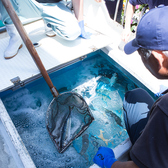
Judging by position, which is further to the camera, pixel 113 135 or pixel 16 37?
pixel 16 37

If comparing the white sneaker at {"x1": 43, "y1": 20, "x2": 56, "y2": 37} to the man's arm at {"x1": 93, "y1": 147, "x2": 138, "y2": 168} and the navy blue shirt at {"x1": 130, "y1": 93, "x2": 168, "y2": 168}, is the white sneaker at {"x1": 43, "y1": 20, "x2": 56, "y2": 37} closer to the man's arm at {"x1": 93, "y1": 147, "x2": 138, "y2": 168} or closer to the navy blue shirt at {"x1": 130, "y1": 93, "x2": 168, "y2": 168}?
the man's arm at {"x1": 93, "y1": 147, "x2": 138, "y2": 168}

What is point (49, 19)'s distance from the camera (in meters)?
2.20

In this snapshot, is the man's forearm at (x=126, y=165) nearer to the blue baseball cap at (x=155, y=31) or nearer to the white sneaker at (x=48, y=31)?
the blue baseball cap at (x=155, y=31)

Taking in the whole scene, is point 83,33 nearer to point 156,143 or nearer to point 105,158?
point 105,158

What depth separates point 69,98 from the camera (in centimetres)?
177

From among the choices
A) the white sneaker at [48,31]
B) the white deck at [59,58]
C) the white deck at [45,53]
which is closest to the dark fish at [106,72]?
the white deck at [59,58]

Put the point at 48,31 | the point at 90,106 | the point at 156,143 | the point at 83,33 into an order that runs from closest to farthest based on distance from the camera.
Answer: the point at 156,143 < the point at 90,106 < the point at 83,33 < the point at 48,31

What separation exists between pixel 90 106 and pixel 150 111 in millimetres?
1213

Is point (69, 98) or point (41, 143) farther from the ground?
point (69, 98)

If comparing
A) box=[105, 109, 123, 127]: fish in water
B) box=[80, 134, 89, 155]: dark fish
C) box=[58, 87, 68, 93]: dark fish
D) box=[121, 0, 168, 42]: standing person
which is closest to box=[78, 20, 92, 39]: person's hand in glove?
box=[121, 0, 168, 42]: standing person

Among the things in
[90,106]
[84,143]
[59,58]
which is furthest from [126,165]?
[59,58]

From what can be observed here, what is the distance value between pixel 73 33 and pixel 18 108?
1398 millimetres

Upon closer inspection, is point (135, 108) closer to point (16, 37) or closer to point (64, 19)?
point (64, 19)

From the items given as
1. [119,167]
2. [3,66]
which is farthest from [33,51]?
[119,167]
